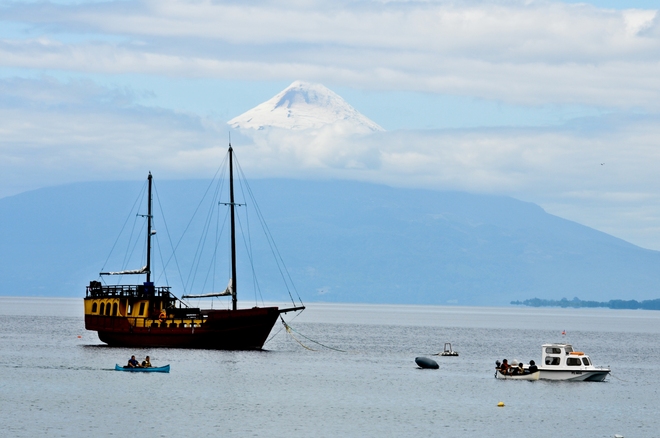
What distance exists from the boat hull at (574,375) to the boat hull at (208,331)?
93.1ft

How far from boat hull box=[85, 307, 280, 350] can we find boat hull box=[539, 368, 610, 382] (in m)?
28.4

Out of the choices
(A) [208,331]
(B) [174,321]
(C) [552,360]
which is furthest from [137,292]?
(C) [552,360]

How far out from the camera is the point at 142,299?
11256 cm

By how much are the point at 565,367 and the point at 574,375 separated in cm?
105

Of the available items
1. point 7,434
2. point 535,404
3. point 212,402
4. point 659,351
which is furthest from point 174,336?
point 659,351

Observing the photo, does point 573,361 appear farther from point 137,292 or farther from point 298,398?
point 137,292

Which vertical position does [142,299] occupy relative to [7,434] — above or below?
above

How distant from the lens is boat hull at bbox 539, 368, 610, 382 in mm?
92875

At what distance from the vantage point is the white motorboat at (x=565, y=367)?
305ft

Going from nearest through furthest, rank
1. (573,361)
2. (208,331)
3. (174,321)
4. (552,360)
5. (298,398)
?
1. (298,398)
2. (573,361)
3. (552,360)
4. (208,331)
5. (174,321)

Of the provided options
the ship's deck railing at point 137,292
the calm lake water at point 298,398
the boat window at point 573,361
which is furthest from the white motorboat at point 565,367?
the ship's deck railing at point 137,292

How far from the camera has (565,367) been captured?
92812mm

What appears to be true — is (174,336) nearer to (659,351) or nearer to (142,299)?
(142,299)

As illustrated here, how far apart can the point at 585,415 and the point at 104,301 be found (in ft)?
187
